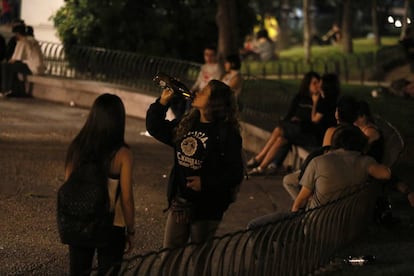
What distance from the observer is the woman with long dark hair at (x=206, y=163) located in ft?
25.4

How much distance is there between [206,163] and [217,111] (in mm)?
347

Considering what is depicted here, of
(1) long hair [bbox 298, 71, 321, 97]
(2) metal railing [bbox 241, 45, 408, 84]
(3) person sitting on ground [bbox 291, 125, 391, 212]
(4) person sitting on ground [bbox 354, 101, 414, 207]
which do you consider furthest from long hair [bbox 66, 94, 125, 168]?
(2) metal railing [bbox 241, 45, 408, 84]

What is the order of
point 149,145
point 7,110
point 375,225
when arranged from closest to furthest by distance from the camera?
point 375,225 < point 149,145 < point 7,110

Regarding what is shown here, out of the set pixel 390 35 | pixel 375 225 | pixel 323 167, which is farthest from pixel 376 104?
pixel 390 35

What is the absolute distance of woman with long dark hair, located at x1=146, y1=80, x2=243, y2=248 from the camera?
7.74 m

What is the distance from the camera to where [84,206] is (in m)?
6.86

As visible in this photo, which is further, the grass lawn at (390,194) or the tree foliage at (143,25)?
the tree foliage at (143,25)

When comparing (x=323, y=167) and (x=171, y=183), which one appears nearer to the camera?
(x=171, y=183)

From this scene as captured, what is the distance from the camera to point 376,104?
20641mm

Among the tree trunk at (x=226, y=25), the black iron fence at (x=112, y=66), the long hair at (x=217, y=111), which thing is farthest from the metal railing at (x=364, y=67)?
the long hair at (x=217, y=111)

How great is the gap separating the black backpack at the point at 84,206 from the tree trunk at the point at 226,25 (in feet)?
50.6

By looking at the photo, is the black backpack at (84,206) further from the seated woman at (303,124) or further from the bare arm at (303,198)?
the seated woman at (303,124)

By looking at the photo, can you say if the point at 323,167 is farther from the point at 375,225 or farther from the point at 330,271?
the point at 375,225

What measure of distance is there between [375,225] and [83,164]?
4325mm
